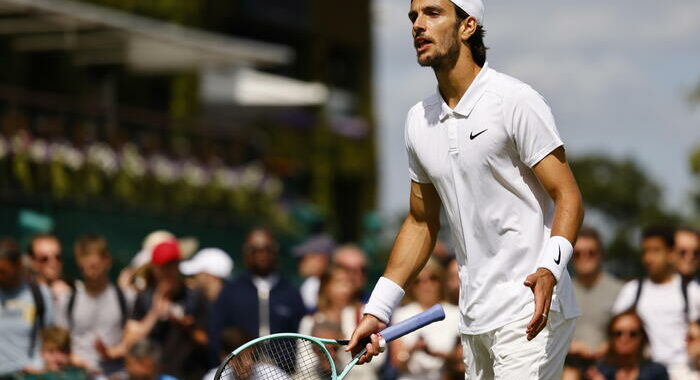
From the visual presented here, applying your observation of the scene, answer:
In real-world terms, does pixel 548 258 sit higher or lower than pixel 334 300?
higher

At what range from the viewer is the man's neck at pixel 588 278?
36.3ft

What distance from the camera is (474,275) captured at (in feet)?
20.8

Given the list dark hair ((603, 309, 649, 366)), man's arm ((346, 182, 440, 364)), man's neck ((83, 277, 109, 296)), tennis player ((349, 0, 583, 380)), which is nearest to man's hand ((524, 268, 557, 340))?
tennis player ((349, 0, 583, 380))

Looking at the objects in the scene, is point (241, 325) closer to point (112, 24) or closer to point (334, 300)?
point (334, 300)

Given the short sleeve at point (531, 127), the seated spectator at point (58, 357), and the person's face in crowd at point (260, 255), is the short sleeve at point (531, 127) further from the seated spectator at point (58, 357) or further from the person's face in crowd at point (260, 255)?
the person's face in crowd at point (260, 255)

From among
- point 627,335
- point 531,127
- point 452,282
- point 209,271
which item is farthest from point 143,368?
point 531,127

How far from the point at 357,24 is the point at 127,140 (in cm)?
2073

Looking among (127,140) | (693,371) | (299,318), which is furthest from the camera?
(127,140)

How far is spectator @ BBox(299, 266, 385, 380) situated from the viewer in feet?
38.3

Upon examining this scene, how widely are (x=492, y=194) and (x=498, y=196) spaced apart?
25 mm

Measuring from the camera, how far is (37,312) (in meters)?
11.4

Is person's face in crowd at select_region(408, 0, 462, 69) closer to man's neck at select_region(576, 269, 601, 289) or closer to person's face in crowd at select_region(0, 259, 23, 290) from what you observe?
man's neck at select_region(576, 269, 601, 289)

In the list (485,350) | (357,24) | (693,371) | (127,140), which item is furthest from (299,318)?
(357,24)

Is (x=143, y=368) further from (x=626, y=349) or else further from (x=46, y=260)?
(x=626, y=349)
